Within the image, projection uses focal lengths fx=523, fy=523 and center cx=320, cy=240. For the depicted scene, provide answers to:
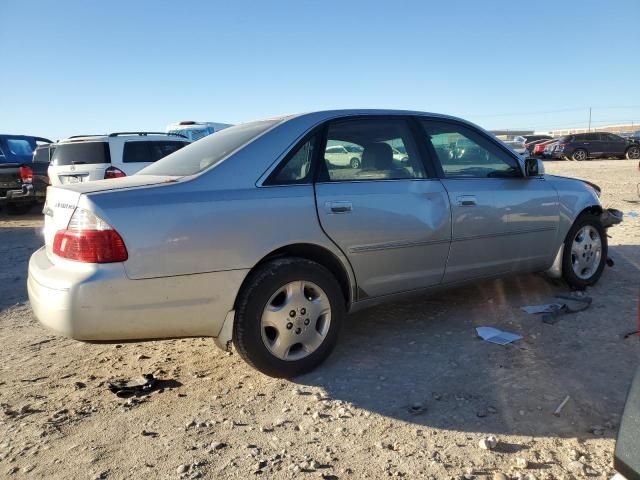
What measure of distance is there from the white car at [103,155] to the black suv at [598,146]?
2463 centimetres

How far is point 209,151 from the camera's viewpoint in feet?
11.4

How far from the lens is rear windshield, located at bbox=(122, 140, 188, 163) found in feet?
30.5

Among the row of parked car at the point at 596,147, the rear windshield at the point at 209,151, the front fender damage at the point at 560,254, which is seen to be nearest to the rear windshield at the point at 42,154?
the rear windshield at the point at 209,151

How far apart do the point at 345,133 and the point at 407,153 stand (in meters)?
0.51

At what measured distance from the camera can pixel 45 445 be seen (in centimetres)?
260

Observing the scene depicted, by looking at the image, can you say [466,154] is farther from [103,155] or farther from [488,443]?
[103,155]

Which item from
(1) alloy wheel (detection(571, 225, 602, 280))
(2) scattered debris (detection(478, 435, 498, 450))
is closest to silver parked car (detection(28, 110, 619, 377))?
(1) alloy wheel (detection(571, 225, 602, 280))

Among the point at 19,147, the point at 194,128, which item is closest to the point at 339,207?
the point at 19,147

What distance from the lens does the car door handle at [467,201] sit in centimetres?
382

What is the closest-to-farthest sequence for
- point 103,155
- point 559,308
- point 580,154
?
point 559,308
point 103,155
point 580,154

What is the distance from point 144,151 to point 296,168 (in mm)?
7007

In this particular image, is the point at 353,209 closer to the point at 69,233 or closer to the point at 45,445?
the point at 69,233

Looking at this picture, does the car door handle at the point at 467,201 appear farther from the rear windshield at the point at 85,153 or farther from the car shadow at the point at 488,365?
the rear windshield at the point at 85,153

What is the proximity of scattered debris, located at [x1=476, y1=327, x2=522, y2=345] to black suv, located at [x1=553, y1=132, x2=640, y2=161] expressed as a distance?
2738 centimetres
